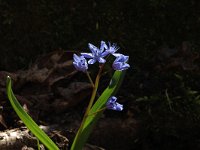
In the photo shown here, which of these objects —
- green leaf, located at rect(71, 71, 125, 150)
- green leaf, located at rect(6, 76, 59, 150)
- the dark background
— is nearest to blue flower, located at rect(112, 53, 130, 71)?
green leaf, located at rect(71, 71, 125, 150)

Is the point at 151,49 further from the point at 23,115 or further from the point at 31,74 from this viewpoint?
the point at 23,115

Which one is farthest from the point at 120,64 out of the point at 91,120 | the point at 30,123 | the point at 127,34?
the point at 127,34

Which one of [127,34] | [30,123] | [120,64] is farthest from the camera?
[127,34]

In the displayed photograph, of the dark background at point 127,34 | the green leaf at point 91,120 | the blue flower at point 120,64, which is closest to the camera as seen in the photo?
the blue flower at point 120,64

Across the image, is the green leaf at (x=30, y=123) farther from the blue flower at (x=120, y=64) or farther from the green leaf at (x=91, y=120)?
the blue flower at (x=120, y=64)

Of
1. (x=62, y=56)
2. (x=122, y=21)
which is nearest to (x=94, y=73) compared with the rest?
(x=62, y=56)

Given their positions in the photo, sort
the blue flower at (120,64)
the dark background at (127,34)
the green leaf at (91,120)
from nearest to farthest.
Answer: the blue flower at (120,64)
the green leaf at (91,120)
the dark background at (127,34)

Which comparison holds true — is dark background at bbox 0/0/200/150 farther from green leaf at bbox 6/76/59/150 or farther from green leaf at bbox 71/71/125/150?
green leaf at bbox 6/76/59/150

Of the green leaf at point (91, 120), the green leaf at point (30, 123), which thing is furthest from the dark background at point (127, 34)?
the green leaf at point (30, 123)

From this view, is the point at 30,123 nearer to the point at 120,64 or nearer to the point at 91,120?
the point at 91,120
